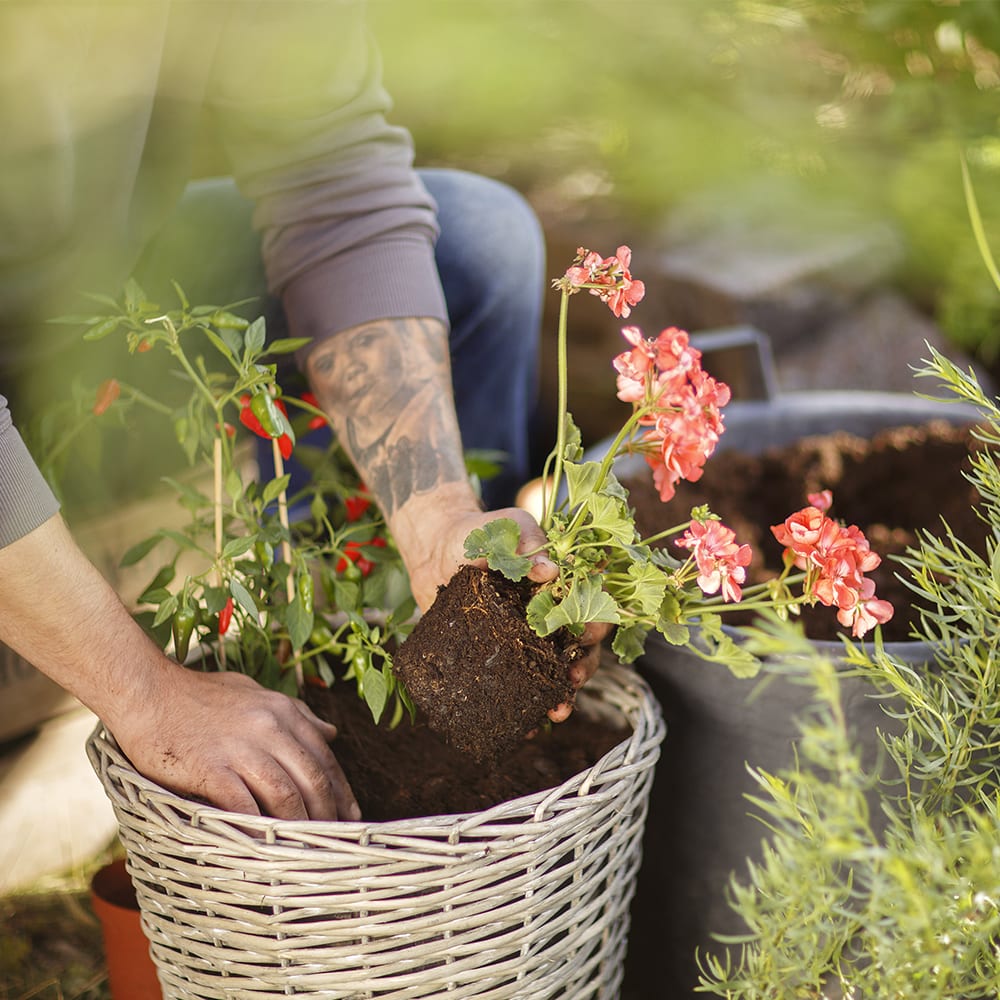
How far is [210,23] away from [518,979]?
1.22 meters

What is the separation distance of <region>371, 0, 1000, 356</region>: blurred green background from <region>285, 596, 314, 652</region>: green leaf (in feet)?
1.78

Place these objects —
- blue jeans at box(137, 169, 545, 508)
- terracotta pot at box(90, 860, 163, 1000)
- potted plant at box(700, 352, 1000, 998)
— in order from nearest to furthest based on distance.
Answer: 1. potted plant at box(700, 352, 1000, 998)
2. terracotta pot at box(90, 860, 163, 1000)
3. blue jeans at box(137, 169, 545, 508)

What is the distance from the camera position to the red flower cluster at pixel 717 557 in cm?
95

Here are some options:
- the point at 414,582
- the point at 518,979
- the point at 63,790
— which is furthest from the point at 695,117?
the point at 63,790

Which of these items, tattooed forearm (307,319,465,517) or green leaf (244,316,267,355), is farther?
tattooed forearm (307,319,465,517)

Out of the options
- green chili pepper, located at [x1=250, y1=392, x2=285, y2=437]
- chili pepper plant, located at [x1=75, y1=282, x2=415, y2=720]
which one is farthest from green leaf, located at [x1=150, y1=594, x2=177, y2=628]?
green chili pepper, located at [x1=250, y1=392, x2=285, y2=437]

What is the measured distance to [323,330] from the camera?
1.39m

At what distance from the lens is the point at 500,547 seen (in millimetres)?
997

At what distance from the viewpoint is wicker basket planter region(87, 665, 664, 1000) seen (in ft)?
3.01

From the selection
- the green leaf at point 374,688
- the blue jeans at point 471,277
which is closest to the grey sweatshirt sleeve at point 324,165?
the blue jeans at point 471,277

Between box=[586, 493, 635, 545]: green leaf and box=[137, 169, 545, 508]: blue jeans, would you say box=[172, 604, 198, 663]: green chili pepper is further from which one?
box=[137, 169, 545, 508]: blue jeans

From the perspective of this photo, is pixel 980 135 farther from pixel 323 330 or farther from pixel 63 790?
pixel 63 790

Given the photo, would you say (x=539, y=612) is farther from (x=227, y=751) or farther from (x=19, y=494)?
(x=19, y=494)

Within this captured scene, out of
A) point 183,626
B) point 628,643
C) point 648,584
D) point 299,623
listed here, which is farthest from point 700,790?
point 183,626
